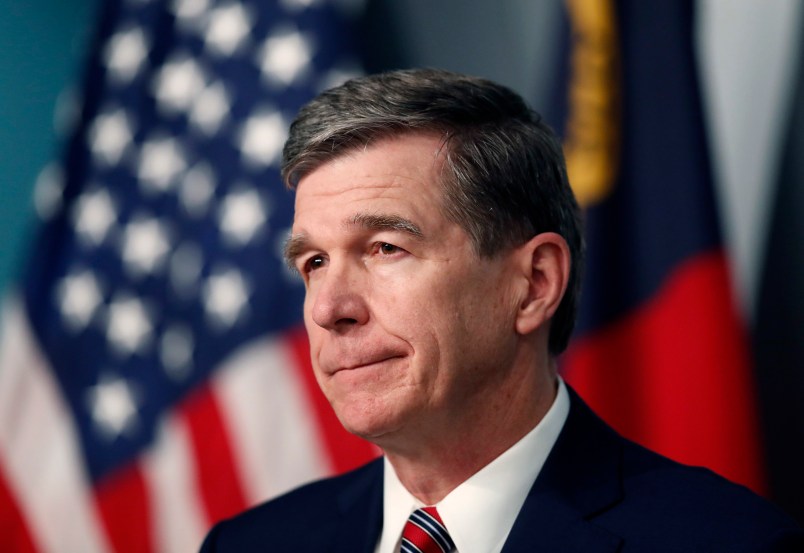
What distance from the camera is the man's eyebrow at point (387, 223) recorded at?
1545 millimetres

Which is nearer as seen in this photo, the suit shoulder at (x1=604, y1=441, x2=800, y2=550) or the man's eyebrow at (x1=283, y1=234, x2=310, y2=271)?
the suit shoulder at (x1=604, y1=441, x2=800, y2=550)

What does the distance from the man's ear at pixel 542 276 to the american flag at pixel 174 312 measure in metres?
1.18

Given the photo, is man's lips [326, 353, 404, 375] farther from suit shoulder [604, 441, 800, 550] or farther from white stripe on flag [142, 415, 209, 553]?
white stripe on flag [142, 415, 209, 553]

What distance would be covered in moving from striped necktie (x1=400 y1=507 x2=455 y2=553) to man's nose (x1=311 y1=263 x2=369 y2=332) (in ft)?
1.16

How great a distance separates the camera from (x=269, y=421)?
109 inches

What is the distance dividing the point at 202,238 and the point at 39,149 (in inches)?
32.5

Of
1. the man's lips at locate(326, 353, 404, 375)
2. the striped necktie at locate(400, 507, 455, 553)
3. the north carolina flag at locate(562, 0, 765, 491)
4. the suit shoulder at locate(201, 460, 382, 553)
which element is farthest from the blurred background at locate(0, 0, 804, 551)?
the man's lips at locate(326, 353, 404, 375)

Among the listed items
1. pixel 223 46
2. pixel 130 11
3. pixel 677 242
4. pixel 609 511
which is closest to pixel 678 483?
pixel 609 511

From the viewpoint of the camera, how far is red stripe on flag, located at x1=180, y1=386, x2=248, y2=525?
2.76 metres

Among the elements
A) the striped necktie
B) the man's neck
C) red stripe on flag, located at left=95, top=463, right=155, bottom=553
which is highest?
the man's neck

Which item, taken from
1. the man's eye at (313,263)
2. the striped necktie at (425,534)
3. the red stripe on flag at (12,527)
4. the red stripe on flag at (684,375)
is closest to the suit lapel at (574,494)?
the striped necktie at (425,534)

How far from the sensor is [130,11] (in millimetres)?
3076

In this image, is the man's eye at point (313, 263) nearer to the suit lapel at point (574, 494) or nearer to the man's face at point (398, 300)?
the man's face at point (398, 300)

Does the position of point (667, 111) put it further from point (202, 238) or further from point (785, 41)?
point (202, 238)
